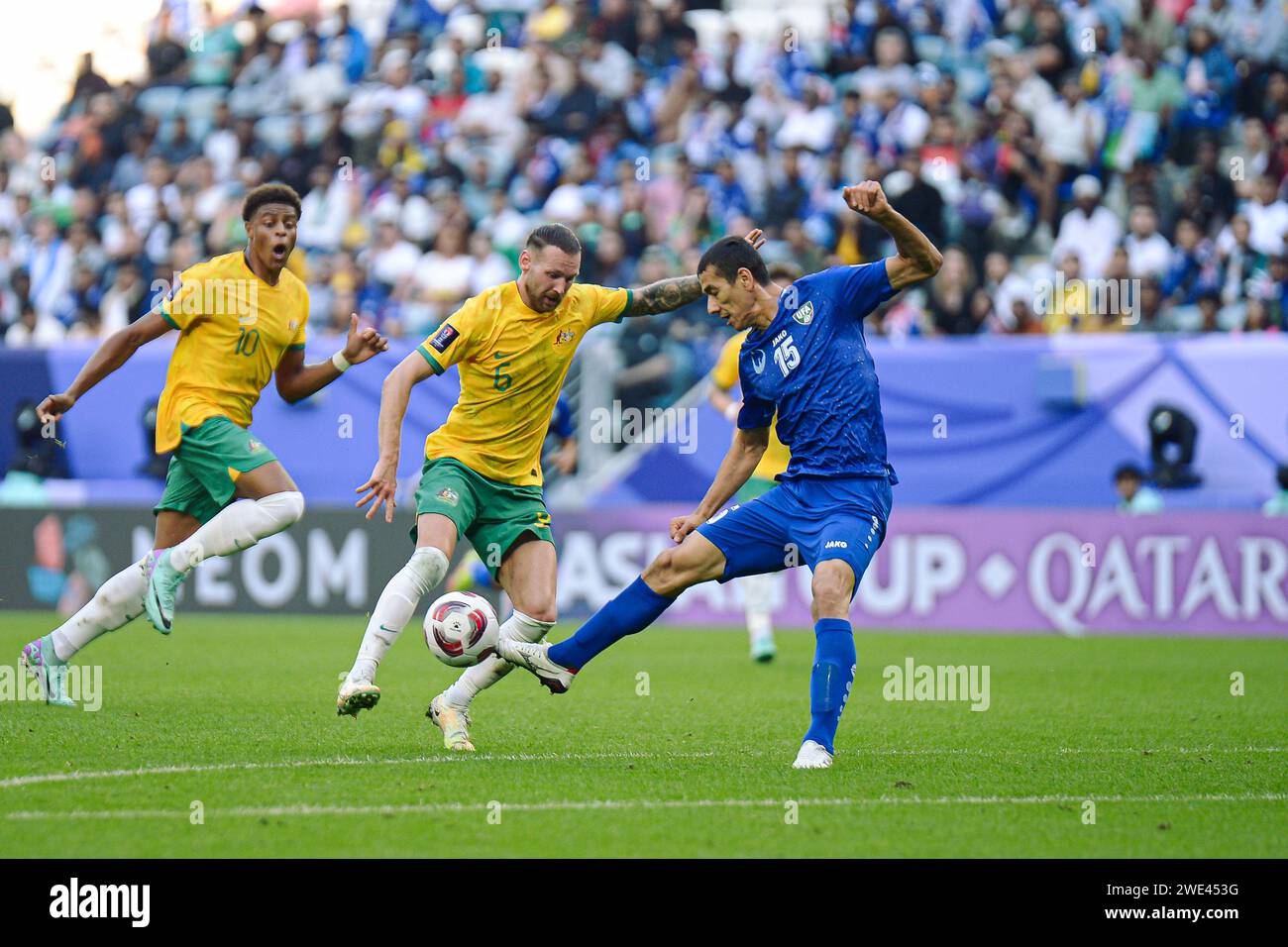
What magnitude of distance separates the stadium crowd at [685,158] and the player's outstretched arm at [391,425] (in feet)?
29.1

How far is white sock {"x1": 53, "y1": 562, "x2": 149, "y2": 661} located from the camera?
30.9ft

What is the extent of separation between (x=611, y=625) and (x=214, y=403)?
268cm

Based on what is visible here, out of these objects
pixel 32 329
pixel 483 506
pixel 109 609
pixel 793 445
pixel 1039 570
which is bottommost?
pixel 109 609

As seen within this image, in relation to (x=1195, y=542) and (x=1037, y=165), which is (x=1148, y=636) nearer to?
(x=1195, y=542)

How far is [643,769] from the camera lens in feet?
25.1

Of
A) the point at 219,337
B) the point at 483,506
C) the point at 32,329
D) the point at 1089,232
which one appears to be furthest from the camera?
the point at 32,329

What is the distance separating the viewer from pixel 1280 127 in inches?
730

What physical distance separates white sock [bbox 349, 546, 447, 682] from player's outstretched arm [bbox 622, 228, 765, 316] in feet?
5.38

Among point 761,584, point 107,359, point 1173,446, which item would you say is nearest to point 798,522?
point 107,359

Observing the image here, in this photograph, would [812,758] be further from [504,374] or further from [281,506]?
[281,506]

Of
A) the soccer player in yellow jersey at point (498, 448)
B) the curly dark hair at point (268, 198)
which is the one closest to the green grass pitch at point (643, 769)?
the soccer player in yellow jersey at point (498, 448)

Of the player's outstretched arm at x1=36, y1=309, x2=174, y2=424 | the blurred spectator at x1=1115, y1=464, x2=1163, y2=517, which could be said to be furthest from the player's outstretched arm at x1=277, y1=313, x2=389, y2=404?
the blurred spectator at x1=1115, y1=464, x2=1163, y2=517

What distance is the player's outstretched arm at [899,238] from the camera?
730cm

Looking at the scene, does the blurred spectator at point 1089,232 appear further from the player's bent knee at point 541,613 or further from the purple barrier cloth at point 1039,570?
the player's bent knee at point 541,613
